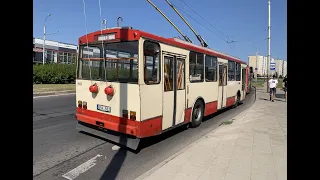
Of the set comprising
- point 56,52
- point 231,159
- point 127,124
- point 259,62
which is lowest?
point 231,159

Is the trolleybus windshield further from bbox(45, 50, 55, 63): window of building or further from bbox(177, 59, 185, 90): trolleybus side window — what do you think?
bbox(45, 50, 55, 63): window of building

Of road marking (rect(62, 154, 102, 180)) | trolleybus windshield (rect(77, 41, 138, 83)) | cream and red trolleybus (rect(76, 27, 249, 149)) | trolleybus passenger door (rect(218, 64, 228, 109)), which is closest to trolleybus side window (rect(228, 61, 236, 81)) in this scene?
trolleybus passenger door (rect(218, 64, 228, 109))

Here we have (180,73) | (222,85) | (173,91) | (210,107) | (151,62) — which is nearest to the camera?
(151,62)

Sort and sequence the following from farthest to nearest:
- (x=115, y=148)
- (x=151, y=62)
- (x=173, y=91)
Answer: (x=173, y=91) → (x=115, y=148) → (x=151, y=62)

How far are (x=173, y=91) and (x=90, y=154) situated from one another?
261cm

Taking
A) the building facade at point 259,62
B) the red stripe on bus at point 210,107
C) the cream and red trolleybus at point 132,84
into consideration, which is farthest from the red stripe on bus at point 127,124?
the building facade at point 259,62

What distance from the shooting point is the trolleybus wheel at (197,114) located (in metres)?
8.02

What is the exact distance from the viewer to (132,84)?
542cm

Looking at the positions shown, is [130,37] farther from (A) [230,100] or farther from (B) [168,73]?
(A) [230,100]

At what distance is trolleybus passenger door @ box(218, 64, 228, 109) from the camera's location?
10164 mm

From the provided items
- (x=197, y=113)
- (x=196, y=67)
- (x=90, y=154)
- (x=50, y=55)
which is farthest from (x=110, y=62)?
(x=50, y=55)

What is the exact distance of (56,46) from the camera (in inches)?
2095
